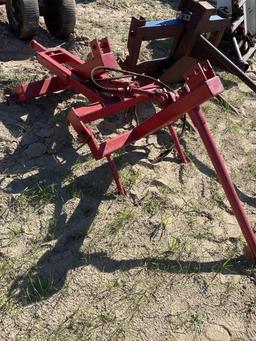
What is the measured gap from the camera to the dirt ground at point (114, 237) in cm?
267

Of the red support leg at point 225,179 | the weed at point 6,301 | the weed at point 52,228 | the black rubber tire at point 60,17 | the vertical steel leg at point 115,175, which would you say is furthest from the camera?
the black rubber tire at point 60,17

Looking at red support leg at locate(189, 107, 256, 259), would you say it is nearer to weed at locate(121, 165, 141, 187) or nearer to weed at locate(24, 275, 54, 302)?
weed at locate(121, 165, 141, 187)

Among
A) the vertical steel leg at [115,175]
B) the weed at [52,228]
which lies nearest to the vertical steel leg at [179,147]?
the vertical steel leg at [115,175]

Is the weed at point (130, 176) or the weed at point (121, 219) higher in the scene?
the weed at point (130, 176)

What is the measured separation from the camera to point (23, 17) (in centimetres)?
430

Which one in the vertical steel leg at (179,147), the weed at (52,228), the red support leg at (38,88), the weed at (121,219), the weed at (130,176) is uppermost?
the vertical steel leg at (179,147)

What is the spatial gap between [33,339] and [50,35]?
3.26 m

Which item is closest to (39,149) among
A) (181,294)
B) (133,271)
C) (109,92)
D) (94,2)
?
(109,92)

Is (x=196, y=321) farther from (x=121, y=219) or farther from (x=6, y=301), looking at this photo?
(x=6, y=301)

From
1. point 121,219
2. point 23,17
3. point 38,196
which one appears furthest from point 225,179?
point 23,17

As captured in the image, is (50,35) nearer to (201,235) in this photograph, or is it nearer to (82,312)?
(201,235)

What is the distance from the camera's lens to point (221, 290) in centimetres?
292

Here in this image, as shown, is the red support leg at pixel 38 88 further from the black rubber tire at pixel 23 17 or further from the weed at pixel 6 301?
the weed at pixel 6 301

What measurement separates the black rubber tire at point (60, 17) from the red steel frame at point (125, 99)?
0.58m
